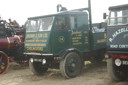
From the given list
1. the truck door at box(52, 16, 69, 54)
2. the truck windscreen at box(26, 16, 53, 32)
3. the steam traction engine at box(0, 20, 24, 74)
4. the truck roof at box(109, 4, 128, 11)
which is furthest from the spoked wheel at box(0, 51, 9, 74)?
the truck roof at box(109, 4, 128, 11)

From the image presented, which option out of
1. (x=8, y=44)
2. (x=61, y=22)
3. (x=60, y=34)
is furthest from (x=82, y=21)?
(x=8, y=44)

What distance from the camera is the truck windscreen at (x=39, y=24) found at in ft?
25.9

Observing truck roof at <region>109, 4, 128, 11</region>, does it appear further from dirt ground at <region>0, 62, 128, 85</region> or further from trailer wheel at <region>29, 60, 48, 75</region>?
trailer wheel at <region>29, 60, 48, 75</region>

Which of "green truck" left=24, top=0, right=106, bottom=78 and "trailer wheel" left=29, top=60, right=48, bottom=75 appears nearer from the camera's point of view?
"green truck" left=24, top=0, right=106, bottom=78

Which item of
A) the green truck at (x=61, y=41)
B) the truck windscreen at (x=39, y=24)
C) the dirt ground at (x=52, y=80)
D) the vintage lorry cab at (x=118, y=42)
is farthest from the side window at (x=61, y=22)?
the dirt ground at (x=52, y=80)

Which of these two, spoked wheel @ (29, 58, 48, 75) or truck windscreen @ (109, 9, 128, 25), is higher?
truck windscreen @ (109, 9, 128, 25)

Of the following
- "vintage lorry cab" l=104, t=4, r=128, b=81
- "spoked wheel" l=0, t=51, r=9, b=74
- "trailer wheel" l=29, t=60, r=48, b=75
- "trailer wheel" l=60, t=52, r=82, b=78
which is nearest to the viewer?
"vintage lorry cab" l=104, t=4, r=128, b=81

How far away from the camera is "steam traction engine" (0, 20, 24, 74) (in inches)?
379

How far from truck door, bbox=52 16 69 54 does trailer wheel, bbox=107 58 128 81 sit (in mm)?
1980

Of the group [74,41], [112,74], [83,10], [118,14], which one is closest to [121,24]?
[118,14]

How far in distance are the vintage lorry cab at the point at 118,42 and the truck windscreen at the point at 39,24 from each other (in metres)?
2.31

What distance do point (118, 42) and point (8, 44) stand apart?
19.0 ft

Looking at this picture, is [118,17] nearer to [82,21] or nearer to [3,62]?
[82,21]

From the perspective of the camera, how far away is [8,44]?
10203 mm
